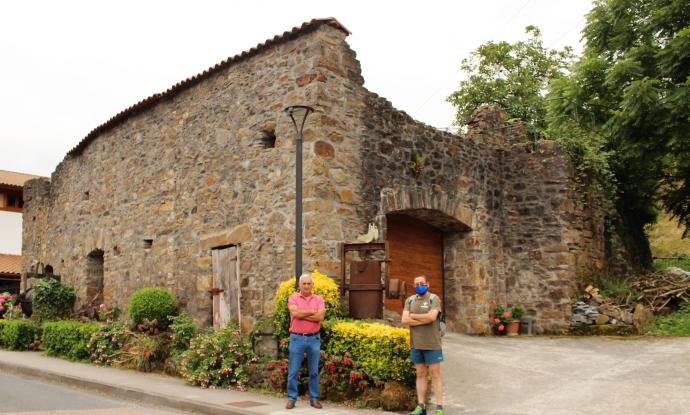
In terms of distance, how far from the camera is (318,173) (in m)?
8.56

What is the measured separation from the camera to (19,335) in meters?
12.4

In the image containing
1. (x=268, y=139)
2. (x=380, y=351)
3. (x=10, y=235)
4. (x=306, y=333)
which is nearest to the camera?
(x=380, y=351)

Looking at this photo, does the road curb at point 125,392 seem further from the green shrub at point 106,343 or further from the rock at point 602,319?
the rock at point 602,319

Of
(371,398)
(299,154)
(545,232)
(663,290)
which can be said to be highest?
(299,154)

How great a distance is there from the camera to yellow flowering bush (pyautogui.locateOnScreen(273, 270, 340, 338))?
25.4ft

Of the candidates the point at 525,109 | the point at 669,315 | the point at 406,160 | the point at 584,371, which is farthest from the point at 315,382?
the point at 525,109

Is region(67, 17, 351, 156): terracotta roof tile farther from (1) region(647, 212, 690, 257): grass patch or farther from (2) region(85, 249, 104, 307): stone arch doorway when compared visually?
(1) region(647, 212, 690, 257): grass patch

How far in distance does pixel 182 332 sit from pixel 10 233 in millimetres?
18115

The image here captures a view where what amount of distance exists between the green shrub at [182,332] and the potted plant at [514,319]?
19.6 ft

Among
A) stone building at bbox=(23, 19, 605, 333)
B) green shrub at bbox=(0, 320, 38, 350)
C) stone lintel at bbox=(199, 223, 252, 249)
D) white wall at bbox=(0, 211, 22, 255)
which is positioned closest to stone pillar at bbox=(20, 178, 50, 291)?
stone building at bbox=(23, 19, 605, 333)

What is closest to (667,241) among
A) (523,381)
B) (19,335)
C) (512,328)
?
(512,328)

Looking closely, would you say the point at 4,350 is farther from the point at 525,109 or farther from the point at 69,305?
the point at 525,109

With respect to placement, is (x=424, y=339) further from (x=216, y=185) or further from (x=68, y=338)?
(x=68, y=338)

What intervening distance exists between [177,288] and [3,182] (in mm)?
16740
